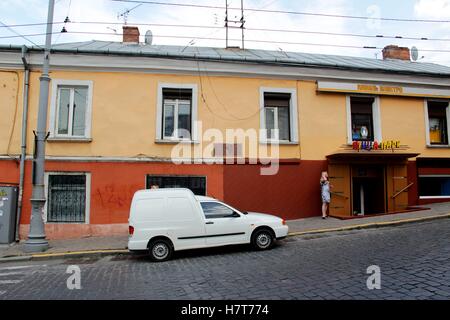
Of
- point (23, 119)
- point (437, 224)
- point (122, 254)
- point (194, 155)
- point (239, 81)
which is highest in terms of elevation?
point (239, 81)

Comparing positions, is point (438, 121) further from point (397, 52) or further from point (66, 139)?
point (66, 139)

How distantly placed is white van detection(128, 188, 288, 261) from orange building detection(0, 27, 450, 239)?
145 inches

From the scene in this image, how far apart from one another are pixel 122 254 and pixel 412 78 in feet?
44.5

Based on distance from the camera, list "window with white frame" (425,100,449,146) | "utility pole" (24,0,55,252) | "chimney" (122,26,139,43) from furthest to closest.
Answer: "chimney" (122,26,139,43) → "window with white frame" (425,100,449,146) → "utility pole" (24,0,55,252)

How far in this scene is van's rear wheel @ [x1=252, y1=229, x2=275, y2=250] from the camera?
31.2 feet

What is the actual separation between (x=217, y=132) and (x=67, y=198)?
5.97 m

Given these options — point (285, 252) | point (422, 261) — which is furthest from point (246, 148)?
point (422, 261)

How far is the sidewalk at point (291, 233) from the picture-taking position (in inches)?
395

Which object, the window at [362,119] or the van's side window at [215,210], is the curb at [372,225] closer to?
the van's side window at [215,210]

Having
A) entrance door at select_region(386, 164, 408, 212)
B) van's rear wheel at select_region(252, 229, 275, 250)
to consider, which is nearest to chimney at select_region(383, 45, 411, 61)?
entrance door at select_region(386, 164, 408, 212)

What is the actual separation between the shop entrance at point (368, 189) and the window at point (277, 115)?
3249 millimetres

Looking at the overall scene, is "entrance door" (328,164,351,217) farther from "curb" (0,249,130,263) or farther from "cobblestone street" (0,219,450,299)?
"curb" (0,249,130,263)

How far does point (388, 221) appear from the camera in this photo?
1185 cm
